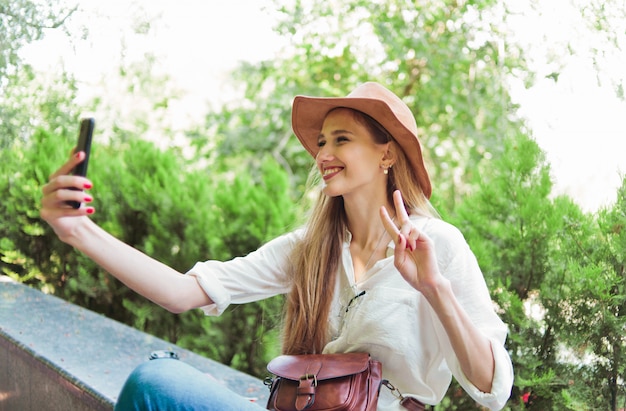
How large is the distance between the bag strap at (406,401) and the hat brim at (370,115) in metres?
0.60

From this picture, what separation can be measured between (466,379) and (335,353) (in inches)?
14.8

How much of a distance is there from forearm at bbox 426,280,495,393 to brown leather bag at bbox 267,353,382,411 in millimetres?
243

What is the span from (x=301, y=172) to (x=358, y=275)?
16.6ft

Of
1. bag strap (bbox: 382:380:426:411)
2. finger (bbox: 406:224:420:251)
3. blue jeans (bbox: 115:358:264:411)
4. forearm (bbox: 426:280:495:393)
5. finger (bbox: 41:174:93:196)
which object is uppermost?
finger (bbox: 406:224:420:251)

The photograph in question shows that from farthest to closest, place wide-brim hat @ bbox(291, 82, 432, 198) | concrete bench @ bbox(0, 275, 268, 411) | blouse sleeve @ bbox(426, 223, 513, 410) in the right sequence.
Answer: concrete bench @ bbox(0, 275, 268, 411), wide-brim hat @ bbox(291, 82, 432, 198), blouse sleeve @ bbox(426, 223, 513, 410)

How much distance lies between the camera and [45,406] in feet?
9.19

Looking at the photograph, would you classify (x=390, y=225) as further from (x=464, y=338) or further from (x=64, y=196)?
(x=64, y=196)

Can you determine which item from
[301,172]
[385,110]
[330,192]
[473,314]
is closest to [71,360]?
[330,192]

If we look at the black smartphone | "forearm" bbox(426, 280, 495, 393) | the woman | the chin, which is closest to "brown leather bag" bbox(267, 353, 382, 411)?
the woman

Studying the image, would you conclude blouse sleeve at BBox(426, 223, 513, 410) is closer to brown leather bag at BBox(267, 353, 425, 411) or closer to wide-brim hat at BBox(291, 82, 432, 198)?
brown leather bag at BBox(267, 353, 425, 411)

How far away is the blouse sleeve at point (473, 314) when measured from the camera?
5.56 feet

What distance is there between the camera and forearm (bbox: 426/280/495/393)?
1.63 metres

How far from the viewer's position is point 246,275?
2217mm

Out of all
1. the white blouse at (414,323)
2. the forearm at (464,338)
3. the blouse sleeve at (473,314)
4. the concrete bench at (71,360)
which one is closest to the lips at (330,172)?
the white blouse at (414,323)
